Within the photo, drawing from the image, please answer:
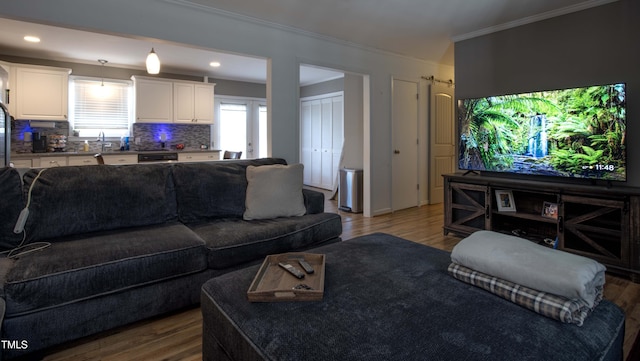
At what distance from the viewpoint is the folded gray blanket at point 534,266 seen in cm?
121

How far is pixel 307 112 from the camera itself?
26.9 ft

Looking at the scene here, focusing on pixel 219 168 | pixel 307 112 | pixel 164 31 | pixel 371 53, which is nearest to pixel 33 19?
pixel 164 31

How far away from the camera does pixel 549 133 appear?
3.32 metres

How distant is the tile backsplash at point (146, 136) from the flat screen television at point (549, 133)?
5009 mm

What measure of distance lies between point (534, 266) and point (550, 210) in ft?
7.68

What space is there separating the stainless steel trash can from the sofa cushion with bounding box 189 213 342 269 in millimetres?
2315

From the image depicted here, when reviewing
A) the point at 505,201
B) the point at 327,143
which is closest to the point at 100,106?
the point at 327,143

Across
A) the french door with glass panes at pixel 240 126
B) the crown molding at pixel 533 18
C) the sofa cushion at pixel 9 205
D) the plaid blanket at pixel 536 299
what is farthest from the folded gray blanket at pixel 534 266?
the french door with glass panes at pixel 240 126

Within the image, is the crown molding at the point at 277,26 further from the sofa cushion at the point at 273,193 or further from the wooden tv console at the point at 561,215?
the wooden tv console at the point at 561,215

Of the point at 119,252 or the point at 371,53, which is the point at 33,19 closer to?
the point at 119,252

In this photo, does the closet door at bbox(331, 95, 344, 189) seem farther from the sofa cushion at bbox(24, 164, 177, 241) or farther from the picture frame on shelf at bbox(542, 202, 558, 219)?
the sofa cushion at bbox(24, 164, 177, 241)

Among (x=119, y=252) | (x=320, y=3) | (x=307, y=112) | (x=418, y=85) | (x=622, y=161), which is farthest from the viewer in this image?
(x=307, y=112)

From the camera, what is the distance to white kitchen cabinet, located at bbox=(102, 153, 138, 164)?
18.1 ft

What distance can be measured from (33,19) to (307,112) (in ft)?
19.3
